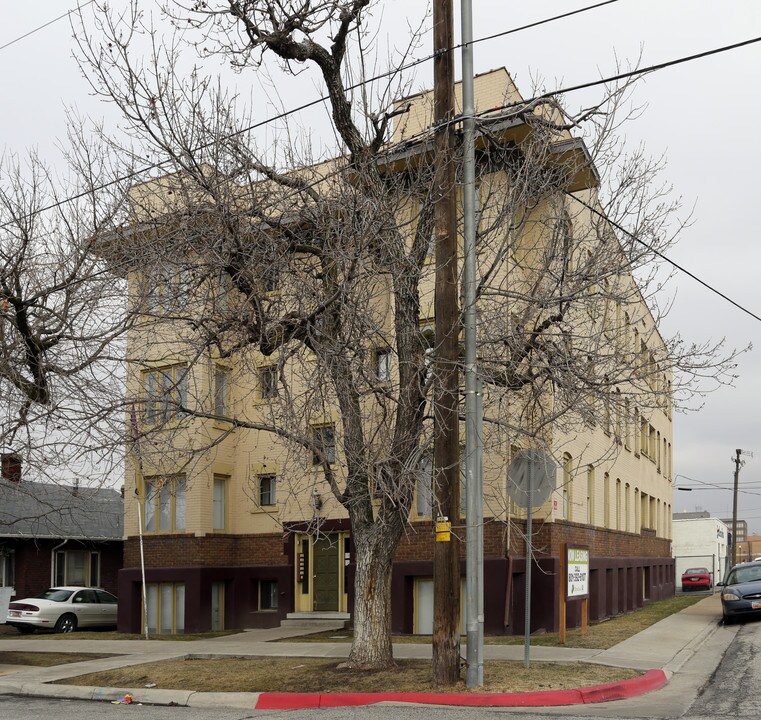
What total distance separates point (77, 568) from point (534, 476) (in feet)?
81.8

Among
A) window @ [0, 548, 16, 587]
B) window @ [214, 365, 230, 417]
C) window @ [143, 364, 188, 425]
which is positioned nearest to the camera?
window @ [143, 364, 188, 425]

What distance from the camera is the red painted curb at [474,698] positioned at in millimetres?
11188

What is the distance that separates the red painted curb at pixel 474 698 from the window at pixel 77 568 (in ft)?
76.5

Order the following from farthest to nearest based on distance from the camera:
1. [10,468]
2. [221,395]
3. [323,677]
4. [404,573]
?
[221,395] → [404,573] → [10,468] → [323,677]

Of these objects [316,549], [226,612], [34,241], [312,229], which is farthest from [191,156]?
[226,612]

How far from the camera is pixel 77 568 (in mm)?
34062

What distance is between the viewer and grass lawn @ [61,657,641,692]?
39.6 feet

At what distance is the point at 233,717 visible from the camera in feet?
35.9

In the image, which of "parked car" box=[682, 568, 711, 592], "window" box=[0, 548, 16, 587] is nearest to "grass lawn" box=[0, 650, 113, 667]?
"window" box=[0, 548, 16, 587]

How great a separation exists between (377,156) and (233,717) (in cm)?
749

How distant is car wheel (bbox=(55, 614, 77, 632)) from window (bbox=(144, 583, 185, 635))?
3.32 meters

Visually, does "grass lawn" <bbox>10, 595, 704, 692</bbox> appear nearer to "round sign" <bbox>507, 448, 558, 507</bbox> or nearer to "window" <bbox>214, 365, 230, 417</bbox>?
"round sign" <bbox>507, 448, 558, 507</bbox>

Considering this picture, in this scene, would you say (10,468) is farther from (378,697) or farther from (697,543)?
(697,543)

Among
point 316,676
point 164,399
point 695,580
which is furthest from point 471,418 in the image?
point 695,580
